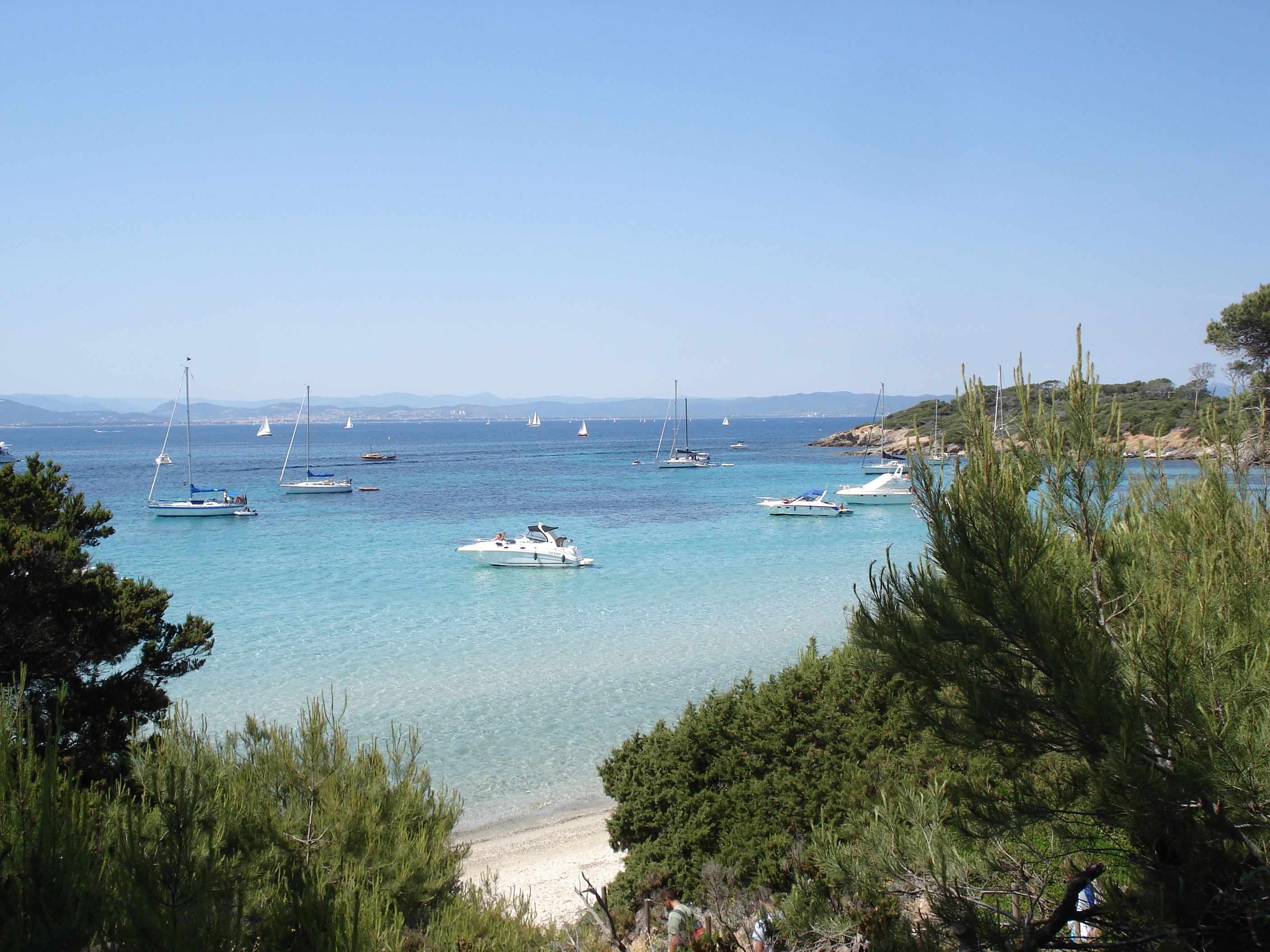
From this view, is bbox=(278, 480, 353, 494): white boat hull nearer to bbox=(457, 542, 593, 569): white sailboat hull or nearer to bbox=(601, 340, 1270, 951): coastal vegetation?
bbox=(457, 542, 593, 569): white sailboat hull

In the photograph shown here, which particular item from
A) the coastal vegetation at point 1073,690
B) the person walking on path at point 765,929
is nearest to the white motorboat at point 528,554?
the person walking on path at point 765,929

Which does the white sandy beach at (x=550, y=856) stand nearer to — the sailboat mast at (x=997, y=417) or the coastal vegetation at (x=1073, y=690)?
the coastal vegetation at (x=1073, y=690)

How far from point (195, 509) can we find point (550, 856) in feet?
109

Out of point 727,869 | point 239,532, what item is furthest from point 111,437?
point 727,869

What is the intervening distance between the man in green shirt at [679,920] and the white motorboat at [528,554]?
19.1 m

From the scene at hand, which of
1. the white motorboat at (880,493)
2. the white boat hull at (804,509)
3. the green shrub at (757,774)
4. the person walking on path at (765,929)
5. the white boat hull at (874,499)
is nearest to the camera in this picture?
the person walking on path at (765,929)

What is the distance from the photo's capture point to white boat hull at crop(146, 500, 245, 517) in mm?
36781

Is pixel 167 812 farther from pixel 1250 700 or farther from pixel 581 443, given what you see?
pixel 581 443

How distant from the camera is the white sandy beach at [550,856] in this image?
828 centimetres

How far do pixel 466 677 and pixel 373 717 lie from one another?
2.39m

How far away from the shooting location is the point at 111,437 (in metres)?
144

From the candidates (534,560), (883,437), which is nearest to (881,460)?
(883,437)

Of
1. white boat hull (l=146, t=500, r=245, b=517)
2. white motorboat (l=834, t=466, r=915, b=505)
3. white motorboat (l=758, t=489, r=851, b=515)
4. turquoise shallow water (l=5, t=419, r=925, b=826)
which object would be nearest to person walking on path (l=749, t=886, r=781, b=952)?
turquoise shallow water (l=5, t=419, r=925, b=826)

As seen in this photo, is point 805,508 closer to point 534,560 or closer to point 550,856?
point 534,560
